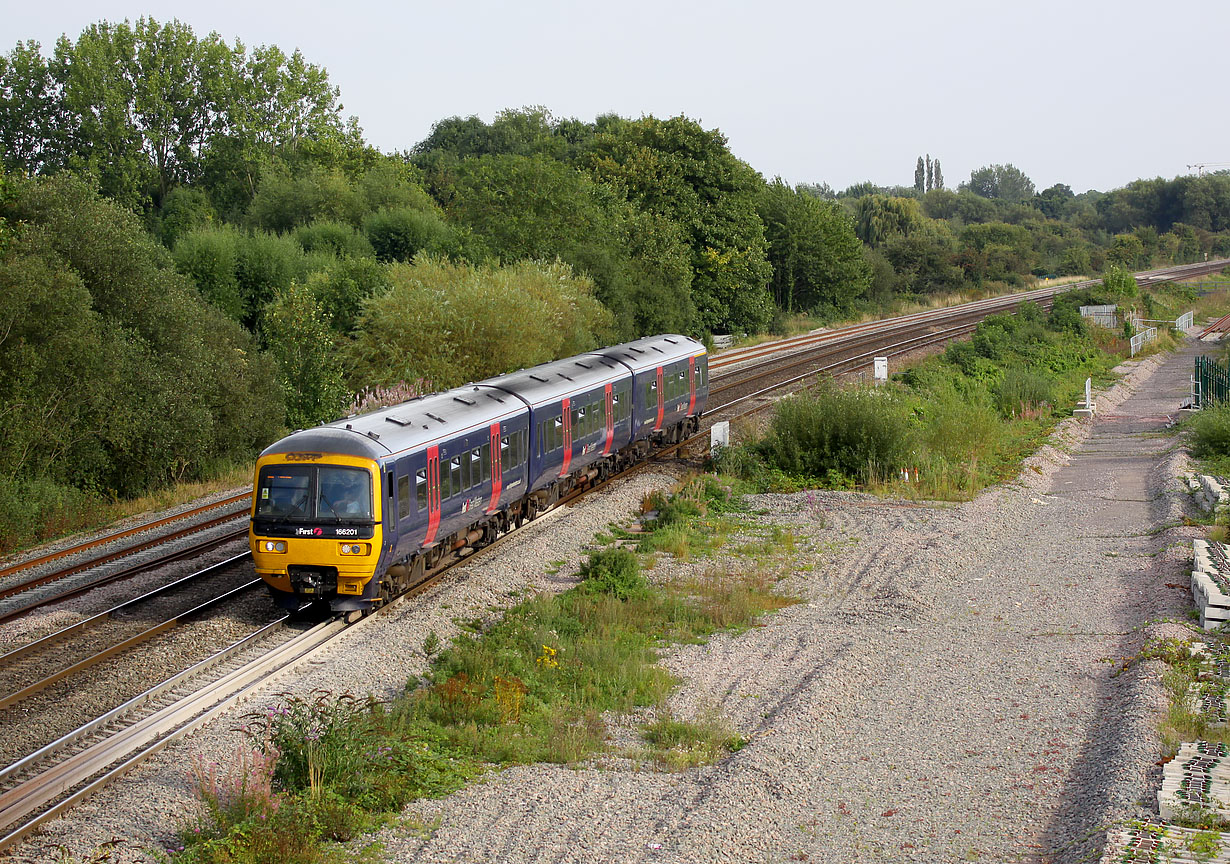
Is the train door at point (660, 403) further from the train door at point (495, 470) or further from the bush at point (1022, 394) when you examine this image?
the bush at point (1022, 394)

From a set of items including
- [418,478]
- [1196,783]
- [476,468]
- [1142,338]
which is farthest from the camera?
[1142,338]

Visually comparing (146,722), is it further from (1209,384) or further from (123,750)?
(1209,384)

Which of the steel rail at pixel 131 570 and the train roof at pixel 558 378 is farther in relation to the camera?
the train roof at pixel 558 378

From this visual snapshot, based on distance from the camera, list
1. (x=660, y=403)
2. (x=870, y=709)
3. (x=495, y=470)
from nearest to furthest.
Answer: (x=870, y=709), (x=495, y=470), (x=660, y=403)

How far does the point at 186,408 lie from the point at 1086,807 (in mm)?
24618

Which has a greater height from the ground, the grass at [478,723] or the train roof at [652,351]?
the train roof at [652,351]

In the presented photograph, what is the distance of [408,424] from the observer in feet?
54.3

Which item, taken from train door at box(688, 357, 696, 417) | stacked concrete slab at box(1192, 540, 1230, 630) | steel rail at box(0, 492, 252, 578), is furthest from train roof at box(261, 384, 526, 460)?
stacked concrete slab at box(1192, 540, 1230, 630)

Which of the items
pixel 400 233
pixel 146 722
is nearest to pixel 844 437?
pixel 146 722

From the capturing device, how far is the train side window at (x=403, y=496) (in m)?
15.3

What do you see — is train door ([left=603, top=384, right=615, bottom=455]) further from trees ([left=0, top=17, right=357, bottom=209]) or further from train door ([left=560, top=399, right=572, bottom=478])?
trees ([left=0, top=17, right=357, bottom=209])

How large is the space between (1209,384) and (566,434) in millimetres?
23519

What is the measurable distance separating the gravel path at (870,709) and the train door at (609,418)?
8.78ft

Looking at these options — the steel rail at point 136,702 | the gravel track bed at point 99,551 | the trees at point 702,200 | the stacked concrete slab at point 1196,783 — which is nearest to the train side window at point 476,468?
the steel rail at point 136,702
